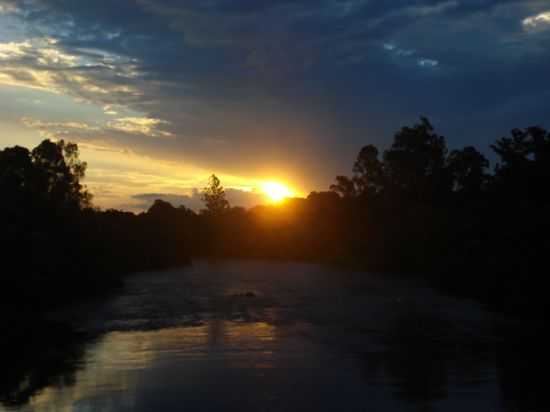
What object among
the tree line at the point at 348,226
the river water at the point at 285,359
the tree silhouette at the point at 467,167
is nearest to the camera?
the river water at the point at 285,359

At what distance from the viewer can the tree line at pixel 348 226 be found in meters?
39.9

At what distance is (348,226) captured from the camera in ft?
320

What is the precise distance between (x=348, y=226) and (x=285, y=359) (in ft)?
246

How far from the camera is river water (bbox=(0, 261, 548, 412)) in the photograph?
59.8 feet

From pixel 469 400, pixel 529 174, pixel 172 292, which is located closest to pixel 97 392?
pixel 469 400

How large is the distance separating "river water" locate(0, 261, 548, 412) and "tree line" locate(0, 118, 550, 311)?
15.6ft

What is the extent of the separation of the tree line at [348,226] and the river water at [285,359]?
4.74m

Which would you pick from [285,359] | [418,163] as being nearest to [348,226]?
[418,163]

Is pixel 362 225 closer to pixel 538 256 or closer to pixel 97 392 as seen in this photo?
pixel 538 256

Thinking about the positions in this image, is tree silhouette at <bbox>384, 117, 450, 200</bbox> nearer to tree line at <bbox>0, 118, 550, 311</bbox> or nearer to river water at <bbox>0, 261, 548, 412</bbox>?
tree line at <bbox>0, 118, 550, 311</bbox>

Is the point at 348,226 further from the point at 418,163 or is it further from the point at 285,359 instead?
the point at 285,359

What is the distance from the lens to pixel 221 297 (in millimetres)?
43250

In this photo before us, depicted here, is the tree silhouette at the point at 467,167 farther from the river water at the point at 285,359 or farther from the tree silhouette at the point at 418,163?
the river water at the point at 285,359

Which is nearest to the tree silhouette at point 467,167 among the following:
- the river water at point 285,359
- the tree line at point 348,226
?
the tree line at point 348,226
